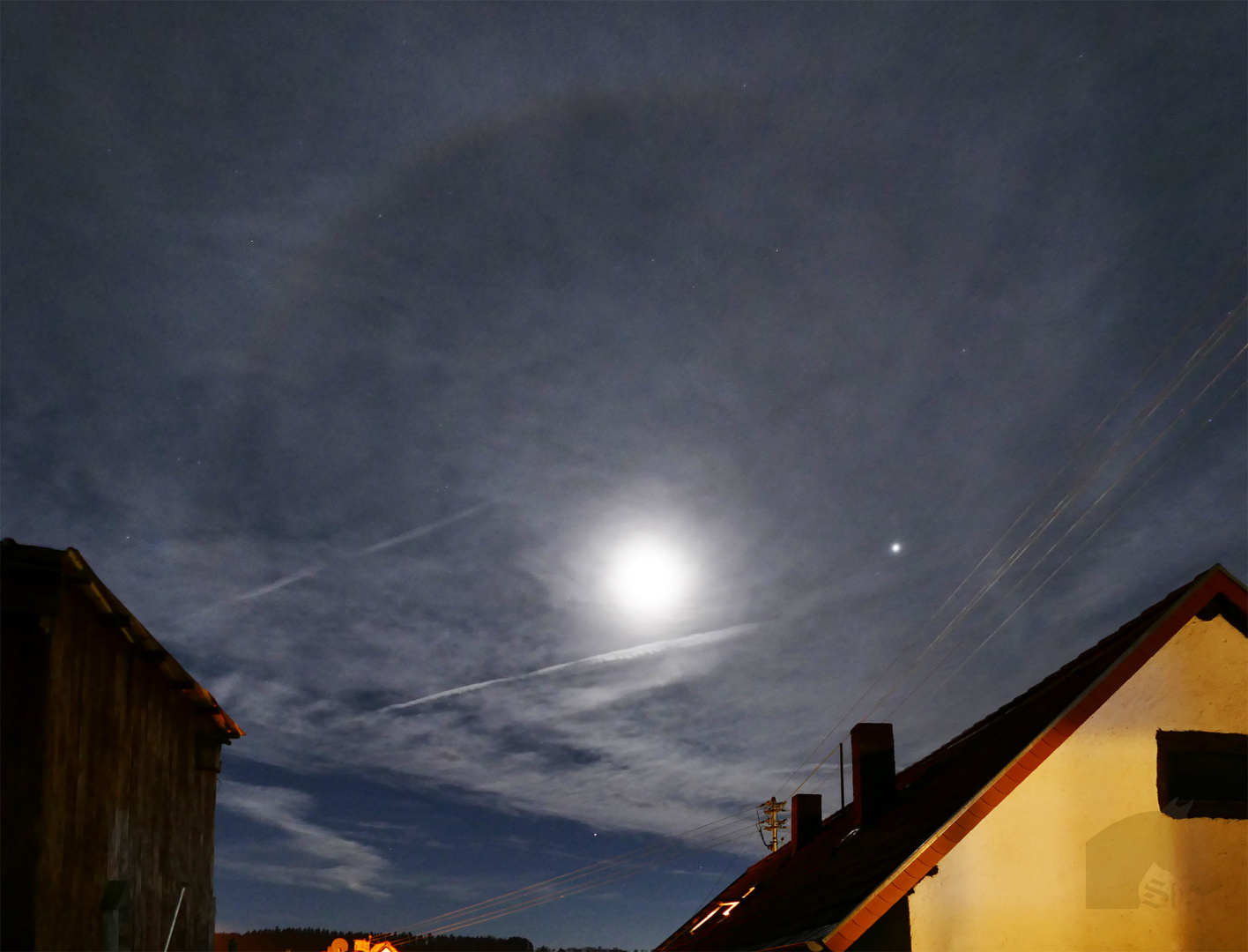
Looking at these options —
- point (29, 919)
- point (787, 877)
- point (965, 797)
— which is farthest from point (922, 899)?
point (29, 919)

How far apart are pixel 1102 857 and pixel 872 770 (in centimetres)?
570

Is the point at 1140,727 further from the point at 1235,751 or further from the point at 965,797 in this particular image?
the point at 965,797

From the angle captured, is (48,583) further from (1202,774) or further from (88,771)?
(1202,774)

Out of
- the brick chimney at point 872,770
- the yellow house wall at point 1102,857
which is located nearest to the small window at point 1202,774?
the yellow house wall at point 1102,857

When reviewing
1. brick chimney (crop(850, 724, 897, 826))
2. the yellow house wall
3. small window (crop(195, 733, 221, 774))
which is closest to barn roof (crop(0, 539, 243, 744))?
small window (crop(195, 733, 221, 774))

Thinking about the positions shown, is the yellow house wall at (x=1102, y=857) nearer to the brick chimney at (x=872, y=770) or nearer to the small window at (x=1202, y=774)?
the small window at (x=1202, y=774)

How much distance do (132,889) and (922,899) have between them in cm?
1151

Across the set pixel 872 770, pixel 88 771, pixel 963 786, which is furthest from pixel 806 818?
pixel 88 771

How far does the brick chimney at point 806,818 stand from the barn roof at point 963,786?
8014 mm

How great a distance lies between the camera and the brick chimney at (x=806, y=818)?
82.3ft

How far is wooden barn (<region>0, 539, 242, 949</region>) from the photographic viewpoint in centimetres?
1203

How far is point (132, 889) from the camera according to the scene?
49.3 ft

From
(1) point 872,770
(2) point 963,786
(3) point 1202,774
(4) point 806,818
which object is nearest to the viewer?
(3) point 1202,774

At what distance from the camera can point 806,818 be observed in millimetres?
25656
